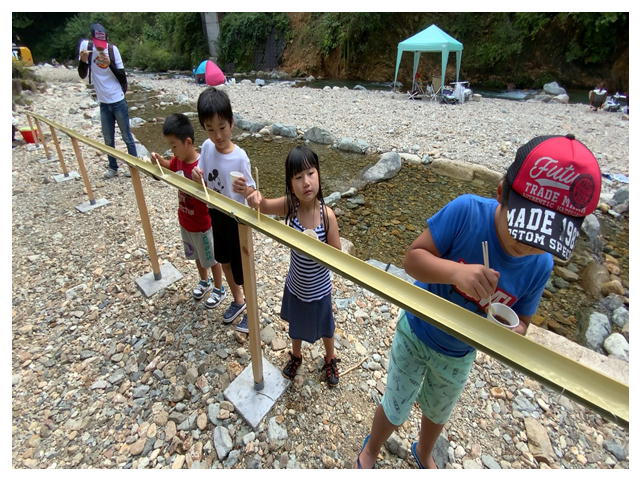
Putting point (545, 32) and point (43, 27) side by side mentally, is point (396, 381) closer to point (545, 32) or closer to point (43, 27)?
point (545, 32)

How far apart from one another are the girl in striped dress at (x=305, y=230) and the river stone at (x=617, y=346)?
9.94ft

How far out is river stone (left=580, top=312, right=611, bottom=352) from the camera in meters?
3.42

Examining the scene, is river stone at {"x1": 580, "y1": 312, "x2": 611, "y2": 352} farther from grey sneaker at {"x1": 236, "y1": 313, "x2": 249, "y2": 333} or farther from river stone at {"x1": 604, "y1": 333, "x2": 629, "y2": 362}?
grey sneaker at {"x1": 236, "y1": 313, "x2": 249, "y2": 333}

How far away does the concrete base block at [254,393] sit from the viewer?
7.04ft

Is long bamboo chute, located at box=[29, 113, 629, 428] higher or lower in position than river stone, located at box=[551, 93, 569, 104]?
lower

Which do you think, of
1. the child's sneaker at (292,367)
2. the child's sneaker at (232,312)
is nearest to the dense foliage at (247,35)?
the child's sneaker at (232,312)

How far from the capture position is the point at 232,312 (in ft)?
9.29

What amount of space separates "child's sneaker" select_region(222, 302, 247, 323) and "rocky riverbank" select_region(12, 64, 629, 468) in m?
0.09

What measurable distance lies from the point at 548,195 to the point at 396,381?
1103 mm

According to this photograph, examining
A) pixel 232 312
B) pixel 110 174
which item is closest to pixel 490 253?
pixel 232 312

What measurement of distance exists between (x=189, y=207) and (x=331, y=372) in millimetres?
1708

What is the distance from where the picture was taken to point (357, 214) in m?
5.51

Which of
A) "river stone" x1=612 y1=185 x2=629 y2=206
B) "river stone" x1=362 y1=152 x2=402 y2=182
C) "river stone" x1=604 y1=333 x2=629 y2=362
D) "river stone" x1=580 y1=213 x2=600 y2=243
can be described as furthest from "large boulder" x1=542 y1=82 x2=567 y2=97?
"river stone" x1=604 y1=333 x2=629 y2=362

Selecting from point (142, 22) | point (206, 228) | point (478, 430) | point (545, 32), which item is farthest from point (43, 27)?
point (478, 430)
